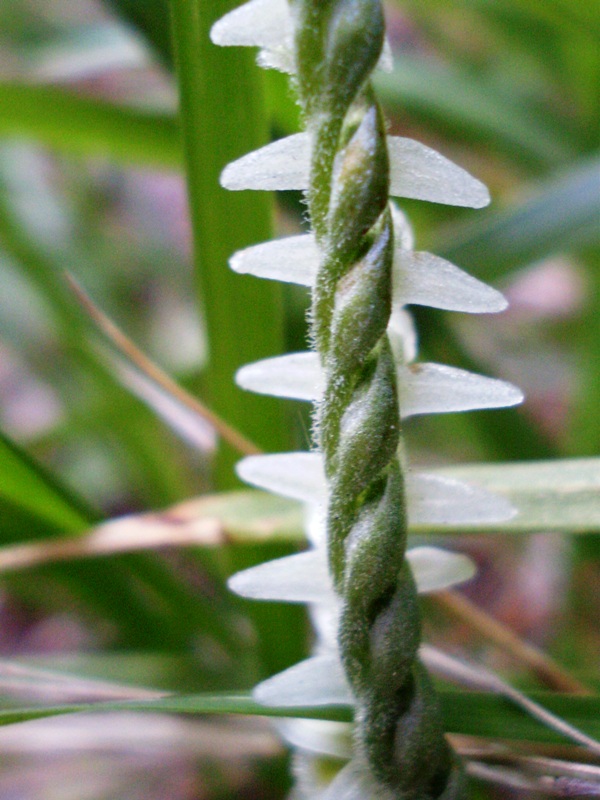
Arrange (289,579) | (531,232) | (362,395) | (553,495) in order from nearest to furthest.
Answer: (362,395)
(289,579)
(553,495)
(531,232)

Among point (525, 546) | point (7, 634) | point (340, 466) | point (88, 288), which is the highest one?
point (340, 466)

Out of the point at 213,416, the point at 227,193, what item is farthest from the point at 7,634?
the point at 227,193

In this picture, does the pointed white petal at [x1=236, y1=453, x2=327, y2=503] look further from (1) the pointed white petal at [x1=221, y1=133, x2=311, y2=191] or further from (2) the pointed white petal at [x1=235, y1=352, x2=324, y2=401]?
(1) the pointed white petal at [x1=221, y1=133, x2=311, y2=191]

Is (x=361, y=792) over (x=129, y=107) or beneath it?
beneath

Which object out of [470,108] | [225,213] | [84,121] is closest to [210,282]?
[225,213]

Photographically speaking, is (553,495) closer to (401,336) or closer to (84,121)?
(401,336)

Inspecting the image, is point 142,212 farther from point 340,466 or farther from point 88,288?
point 340,466

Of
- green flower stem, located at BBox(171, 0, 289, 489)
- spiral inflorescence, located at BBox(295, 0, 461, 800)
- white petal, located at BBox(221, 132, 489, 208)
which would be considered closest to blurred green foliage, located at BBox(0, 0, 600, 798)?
green flower stem, located at BBox(171, 0, 289, 489)

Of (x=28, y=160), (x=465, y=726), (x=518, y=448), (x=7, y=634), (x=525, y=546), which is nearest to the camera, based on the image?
(x=465, y=726)

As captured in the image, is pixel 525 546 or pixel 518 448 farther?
pixel 525 546
